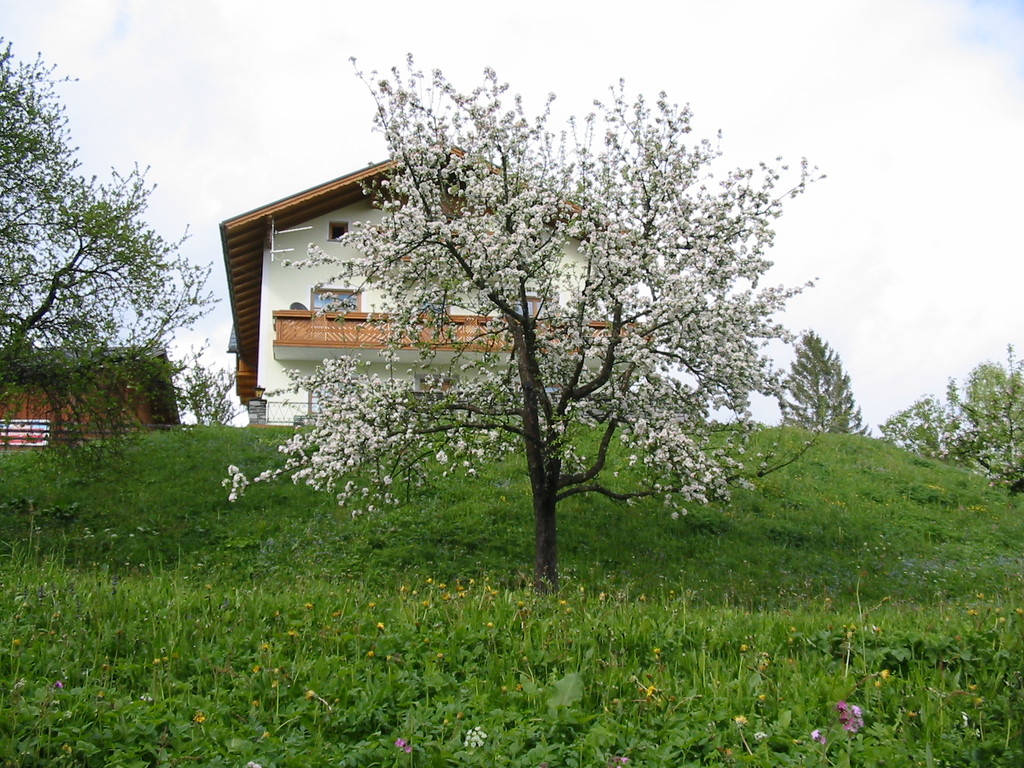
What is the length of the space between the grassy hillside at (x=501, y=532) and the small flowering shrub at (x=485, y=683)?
5795 mm

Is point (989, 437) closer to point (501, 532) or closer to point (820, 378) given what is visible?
point (501, 532)

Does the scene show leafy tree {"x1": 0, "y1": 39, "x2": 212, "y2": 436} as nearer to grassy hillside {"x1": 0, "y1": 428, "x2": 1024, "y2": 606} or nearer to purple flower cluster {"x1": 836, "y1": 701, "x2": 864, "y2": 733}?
grassy hillside {"x1": 0, "y1": 428, "x2": 1024, "y2": 606}

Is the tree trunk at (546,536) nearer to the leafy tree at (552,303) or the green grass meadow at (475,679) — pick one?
the leafy tree at (552,303)

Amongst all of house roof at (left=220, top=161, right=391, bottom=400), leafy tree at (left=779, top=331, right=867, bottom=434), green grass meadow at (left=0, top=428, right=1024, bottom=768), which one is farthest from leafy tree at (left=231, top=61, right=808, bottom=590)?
leafy tree at (left=779, top=331, right=867, bottom=434)

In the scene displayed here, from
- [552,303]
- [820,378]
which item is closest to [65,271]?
[552,303]

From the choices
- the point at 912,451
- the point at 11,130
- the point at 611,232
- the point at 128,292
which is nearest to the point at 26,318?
the point at 128,292

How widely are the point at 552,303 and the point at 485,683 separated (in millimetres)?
9285

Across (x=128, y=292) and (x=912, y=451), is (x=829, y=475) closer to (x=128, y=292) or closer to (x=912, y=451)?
(x=912, y=451)

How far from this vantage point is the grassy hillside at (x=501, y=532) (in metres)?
14.8

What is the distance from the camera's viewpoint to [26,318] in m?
16.2

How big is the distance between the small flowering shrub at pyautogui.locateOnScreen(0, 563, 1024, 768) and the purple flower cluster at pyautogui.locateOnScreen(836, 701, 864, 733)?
0.01m

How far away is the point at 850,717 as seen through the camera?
16.9ft

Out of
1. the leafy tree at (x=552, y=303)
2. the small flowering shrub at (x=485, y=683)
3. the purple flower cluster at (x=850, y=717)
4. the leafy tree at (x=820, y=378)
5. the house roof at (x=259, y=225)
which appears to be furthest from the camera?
the leafy tree at (x=820, y=378)

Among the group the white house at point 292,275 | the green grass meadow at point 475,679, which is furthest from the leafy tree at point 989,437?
the white house at point 292,275
